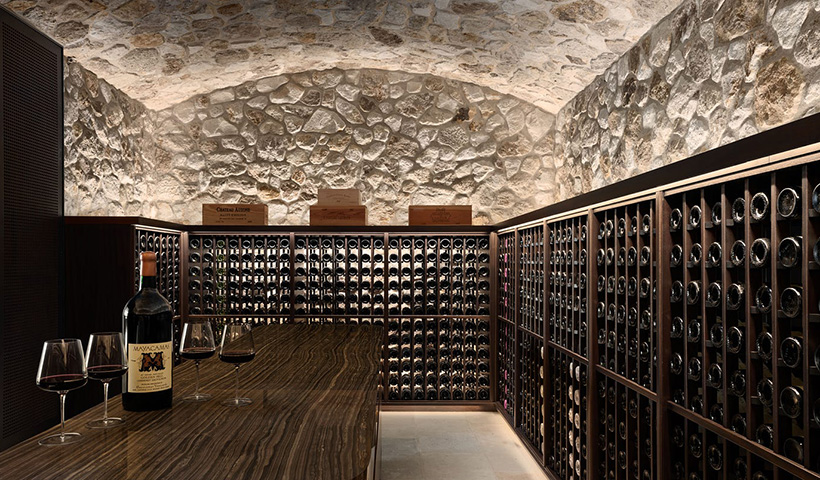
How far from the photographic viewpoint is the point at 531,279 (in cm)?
435

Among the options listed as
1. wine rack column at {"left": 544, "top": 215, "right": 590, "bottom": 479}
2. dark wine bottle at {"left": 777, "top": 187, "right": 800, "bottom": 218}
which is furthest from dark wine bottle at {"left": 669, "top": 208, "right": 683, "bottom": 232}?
wine rack column at {"left": 544, "top": 215, "right": 590, "bottom": 479}

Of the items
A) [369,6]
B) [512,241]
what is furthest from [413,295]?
[369,6]

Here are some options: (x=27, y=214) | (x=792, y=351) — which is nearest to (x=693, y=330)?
(x=792, y=351)

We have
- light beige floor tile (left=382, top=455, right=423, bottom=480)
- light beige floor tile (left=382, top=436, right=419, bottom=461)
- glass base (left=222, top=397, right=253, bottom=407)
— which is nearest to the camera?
glass base (left=222, top=397, right=253, bottom=407)

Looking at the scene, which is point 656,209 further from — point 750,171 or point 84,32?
point 84,32

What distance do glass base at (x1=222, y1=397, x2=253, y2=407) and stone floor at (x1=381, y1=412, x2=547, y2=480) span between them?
248 centimetres

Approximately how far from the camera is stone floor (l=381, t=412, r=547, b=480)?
3.97 m

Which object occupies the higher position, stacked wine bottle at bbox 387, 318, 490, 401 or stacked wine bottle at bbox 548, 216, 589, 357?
stacked wine bottle at bbox 548, 216, 589, 357

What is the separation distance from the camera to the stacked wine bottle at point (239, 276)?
18.2ft

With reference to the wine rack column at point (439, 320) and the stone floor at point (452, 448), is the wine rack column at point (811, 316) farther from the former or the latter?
the wine rack column at point (439, 320)

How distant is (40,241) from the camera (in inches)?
151

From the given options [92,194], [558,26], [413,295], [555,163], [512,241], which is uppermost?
[558,26]

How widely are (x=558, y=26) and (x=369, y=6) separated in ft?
4.42

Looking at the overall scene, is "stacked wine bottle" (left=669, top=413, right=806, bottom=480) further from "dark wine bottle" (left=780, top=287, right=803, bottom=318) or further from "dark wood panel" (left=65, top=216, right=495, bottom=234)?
"dark wood panel" (left=65, top=216, right=495, bottom=234)
